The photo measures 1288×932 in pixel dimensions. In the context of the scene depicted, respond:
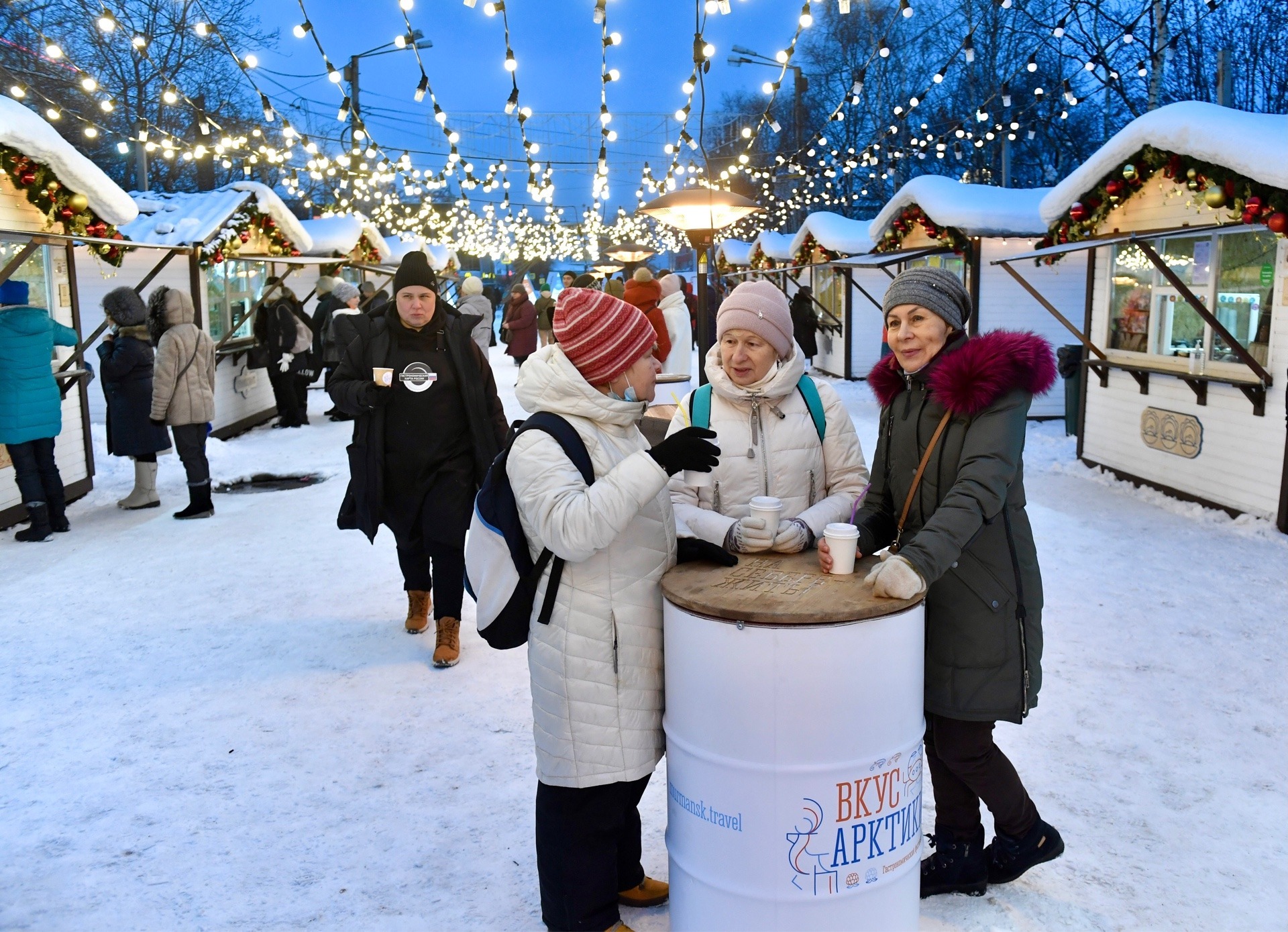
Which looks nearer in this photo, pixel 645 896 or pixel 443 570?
pixel 645 896

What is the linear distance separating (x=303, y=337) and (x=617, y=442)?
11.7m

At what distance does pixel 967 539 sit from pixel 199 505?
711cm

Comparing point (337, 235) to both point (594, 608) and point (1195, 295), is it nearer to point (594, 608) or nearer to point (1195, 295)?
point (1195, 295)

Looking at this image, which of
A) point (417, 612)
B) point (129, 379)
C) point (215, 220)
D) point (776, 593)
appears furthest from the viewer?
point (215, 220)

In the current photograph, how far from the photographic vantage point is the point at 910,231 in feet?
47.7

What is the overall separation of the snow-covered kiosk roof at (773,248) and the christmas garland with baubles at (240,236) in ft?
34.2

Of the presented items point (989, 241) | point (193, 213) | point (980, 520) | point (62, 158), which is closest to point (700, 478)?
point (980, 520)

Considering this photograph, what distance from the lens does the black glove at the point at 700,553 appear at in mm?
2555

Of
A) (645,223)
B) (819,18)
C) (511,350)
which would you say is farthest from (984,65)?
(645,223)

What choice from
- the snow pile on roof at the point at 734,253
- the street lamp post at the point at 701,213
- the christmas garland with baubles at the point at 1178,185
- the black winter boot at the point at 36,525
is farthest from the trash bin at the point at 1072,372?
the snow pile on roof at the point at 734,253

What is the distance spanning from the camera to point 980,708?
2604 millimetres

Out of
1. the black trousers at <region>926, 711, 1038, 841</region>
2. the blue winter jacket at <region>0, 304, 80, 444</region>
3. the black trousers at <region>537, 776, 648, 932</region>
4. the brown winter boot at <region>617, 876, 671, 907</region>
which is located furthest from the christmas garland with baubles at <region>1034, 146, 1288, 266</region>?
the blue winter jacket at <region>0, 304, 80, 444</region>

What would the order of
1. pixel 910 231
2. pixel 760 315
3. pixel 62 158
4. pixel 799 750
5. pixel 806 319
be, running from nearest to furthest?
pixel 799 750, pixel 760 315, pixel 62 158, pixel 910 231, pixel 806 319

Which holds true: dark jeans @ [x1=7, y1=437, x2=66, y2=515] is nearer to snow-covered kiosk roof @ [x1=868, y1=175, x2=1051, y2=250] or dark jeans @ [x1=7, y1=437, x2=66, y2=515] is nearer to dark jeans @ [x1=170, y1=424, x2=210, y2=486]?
dark jeans @ [x1=170, y1=424, x2=210, y2=486]
